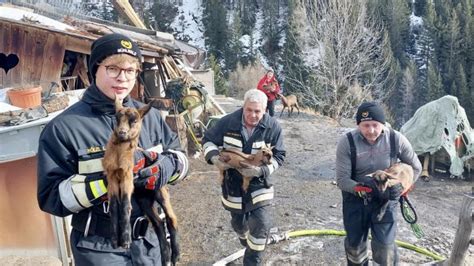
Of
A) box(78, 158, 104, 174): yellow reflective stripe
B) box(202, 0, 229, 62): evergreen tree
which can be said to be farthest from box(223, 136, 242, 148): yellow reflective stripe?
box(202, 0, 229, 62): evergreen tree

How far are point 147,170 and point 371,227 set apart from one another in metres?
2.67

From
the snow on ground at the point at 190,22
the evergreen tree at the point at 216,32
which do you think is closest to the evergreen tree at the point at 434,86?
the evergreen tree at the point at 216,32

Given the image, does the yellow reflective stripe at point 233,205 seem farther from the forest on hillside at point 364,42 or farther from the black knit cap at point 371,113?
the forest on hillside at point 364,42

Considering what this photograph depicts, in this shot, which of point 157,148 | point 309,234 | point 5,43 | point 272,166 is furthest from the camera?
point 5,43

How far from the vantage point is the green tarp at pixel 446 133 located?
33.2 ft

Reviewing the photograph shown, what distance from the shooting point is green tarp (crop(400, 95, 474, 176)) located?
10117 millimetres

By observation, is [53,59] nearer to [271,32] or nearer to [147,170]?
[147,170]

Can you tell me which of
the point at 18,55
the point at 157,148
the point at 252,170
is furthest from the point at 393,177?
the point at 18,55

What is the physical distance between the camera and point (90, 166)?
2.01 m

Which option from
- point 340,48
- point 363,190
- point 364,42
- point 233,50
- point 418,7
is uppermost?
point 418,7

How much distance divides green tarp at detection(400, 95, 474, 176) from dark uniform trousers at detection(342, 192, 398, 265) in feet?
23.2

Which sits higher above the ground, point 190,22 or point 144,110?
point 190,22

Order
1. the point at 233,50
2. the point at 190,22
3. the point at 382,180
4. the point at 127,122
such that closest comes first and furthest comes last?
the point at 127,122 → the point at 382,180 → the point at 233,50 → the point at 190,22

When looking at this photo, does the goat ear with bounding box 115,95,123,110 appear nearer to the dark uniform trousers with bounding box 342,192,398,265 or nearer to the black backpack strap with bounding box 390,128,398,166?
the dark uniform trousers with bounding box 342,192,398,265
